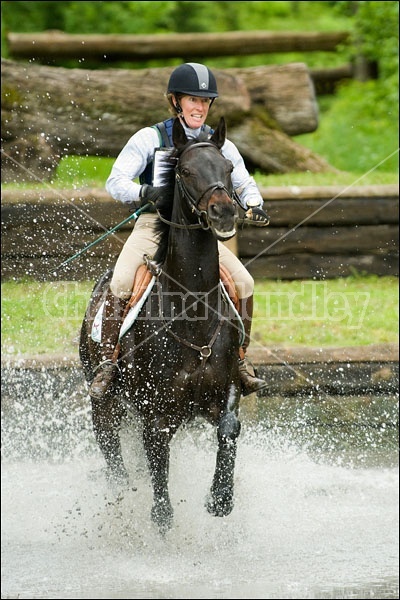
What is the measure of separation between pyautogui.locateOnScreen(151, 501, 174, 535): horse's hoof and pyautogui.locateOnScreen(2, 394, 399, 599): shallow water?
0.11 m

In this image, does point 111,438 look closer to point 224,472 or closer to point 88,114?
point 224,472

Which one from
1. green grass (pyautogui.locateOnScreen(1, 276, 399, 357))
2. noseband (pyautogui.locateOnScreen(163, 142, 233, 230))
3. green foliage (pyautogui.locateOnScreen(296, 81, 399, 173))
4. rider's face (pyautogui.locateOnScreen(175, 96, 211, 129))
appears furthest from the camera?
green foliage (pyautogui.locateOnScreen(296, 81, 399, 173))

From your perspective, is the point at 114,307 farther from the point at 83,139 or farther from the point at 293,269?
the point at 83,139

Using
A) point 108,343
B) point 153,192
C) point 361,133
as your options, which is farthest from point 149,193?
point 361,133

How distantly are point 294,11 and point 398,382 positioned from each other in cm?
1693

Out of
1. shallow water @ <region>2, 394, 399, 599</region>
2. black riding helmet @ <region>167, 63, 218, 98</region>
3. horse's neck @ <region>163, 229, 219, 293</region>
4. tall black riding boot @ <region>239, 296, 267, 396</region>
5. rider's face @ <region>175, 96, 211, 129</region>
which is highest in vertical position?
black riding helmet @ <region>167, 63, 218, 98</region>

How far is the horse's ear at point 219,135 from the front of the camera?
546 centimetres

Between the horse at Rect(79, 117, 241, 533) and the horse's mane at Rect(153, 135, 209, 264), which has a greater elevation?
the horse's mane at Rect(153, 135, 209, 264)

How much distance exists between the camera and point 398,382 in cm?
837

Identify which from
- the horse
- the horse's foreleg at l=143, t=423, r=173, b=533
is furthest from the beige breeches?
the horse's foreleg at l=143, t=423, r=173, b=533

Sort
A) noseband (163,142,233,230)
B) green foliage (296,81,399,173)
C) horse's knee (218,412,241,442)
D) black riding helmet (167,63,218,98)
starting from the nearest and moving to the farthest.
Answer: noseband (163,142,233,230) < black riding helmet (167,63,218,98) < horse's knee (218,412,241,442) < green foliage (296,81,399,173)

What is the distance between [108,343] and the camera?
6309 millimetres

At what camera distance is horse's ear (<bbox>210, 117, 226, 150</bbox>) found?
5465mm

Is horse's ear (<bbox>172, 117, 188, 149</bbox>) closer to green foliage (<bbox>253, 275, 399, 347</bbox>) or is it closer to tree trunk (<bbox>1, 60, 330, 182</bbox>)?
green foliage (<bbox>253, 275, 399, 347</bbox>)
